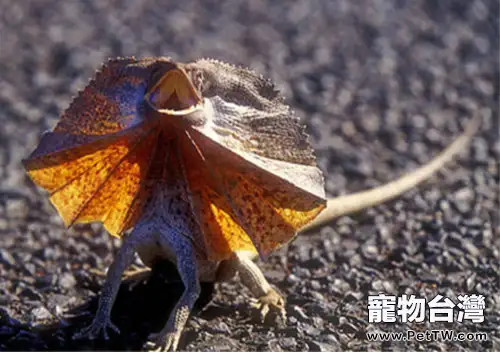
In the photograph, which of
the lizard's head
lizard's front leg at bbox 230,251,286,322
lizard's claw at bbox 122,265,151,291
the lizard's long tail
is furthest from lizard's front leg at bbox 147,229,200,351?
the lizard's long tail

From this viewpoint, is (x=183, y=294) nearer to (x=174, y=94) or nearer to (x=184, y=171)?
(x=184, y=171)

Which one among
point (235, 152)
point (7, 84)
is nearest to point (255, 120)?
point (235, 152)

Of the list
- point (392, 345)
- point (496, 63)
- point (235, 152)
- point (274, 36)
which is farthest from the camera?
point (274, 36)

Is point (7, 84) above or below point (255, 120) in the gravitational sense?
above

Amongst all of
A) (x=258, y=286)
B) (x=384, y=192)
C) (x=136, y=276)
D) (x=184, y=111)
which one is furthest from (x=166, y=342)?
(x=384, y=192)

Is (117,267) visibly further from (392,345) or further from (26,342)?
(392,345)

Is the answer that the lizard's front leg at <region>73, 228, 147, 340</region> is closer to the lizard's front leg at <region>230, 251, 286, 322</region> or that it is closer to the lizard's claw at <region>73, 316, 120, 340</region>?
the lizard's claw at <region>73, 316, 120, 340</region>
